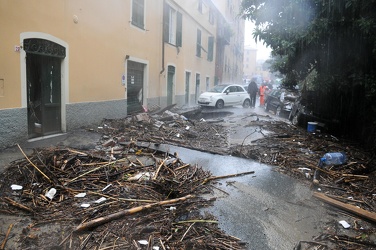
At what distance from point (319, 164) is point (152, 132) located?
15.8ft

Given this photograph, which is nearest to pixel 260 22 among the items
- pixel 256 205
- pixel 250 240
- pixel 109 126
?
pixel 109 126

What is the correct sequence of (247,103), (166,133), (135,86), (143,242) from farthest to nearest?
(247,103) → (135,86) → (166,133) → (143,242)

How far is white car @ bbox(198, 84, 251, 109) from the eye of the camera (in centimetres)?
1828

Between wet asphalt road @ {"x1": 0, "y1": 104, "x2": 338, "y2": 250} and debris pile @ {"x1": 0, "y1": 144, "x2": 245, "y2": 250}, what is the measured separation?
302mm

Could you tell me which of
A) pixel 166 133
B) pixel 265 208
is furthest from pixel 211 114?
pixel 265 208

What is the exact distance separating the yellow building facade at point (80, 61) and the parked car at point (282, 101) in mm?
6601

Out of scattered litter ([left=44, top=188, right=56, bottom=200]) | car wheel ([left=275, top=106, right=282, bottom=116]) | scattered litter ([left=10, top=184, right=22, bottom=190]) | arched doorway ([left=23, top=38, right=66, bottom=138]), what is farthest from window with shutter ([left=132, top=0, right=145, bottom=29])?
car wheel ([left=275, top=106, right=282, bottom=116])

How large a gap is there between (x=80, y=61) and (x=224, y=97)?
37.2 feet

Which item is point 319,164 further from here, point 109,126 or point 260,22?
point 109,126

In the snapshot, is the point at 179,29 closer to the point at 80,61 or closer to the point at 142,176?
the point at 80,61

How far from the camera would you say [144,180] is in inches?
189

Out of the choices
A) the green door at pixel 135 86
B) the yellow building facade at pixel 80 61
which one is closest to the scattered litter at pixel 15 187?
the yellow building facade at pixel 80 61

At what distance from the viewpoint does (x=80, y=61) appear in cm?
891

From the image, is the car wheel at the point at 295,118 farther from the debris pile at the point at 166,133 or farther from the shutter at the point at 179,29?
the shutter at the point at 179,29
